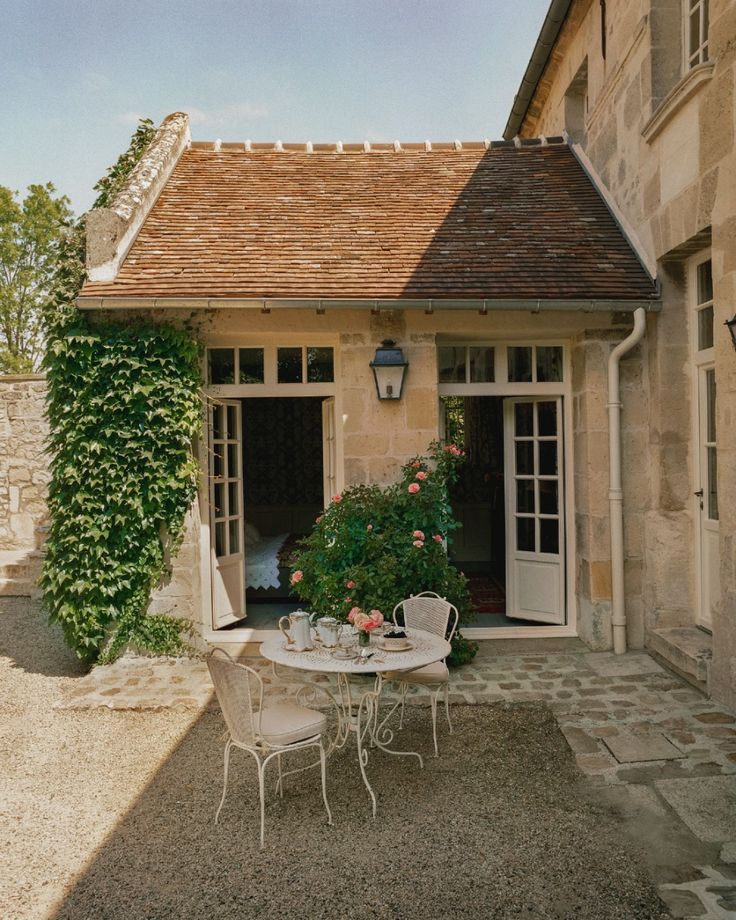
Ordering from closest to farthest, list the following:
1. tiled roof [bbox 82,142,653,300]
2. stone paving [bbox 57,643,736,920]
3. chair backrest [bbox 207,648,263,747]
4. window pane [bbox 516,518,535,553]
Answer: stone paving [bbox 57,643,736,920] → chair backrest [bbox 207,648,263,747] → tiled roof [bbox 82,142,653,300] → window pane [bbox 516,518,535,553]

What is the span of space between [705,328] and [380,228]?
10.2 feet

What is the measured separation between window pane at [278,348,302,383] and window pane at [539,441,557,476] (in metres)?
2.47

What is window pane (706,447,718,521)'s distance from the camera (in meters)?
5.59

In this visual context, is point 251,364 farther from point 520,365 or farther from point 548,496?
point 548,496

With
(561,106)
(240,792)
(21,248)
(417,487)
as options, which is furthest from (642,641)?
(21,248)

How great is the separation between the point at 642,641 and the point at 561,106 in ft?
22.0

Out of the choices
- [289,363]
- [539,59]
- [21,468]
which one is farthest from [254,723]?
[539,59]

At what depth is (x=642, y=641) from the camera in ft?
20.3

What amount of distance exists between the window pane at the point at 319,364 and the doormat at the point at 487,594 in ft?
9.40

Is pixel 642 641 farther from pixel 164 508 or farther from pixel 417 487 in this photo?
pixel 164 508

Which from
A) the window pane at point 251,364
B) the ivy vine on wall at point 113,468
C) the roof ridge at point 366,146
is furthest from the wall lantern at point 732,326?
the roof ridge at point 366,146

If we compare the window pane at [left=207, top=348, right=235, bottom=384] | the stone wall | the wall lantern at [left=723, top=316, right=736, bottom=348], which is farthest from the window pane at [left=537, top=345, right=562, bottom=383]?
the stone wall

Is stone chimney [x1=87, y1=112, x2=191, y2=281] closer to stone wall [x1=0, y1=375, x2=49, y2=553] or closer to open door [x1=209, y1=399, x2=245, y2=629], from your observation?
open door [x1=209, y1=399, x2=245, y2=629]

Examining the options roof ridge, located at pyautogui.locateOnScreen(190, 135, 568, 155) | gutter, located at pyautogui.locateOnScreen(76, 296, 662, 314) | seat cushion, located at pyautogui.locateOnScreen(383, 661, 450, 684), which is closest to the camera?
seat cushion, located at pyautogui.locateOnScreen(383, 661, 450, 684)
